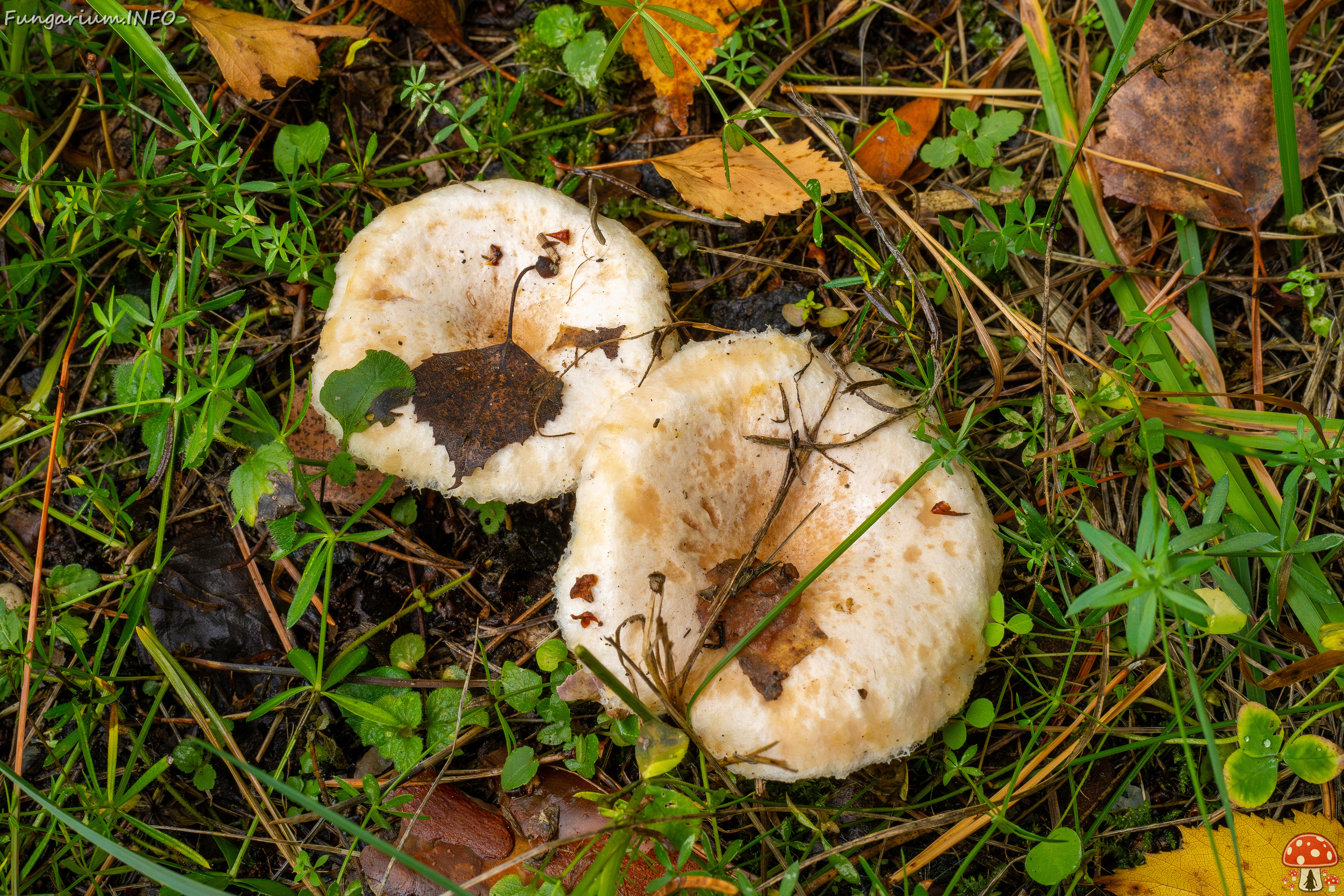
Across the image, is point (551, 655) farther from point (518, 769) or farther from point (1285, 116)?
point (1285, 116)

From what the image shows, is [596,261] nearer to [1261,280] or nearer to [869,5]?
[869,5]

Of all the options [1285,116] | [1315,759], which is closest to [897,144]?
[1285,116]

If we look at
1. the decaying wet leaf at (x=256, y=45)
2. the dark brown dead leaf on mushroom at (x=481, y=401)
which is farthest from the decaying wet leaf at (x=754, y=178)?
the decaying wet leaf at (x=256, y=45)

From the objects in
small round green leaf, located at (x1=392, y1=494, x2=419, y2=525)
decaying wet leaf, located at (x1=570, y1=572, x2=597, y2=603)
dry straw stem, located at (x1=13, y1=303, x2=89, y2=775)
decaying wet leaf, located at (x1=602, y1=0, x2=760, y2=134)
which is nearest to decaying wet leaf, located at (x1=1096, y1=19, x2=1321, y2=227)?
decaying wet leaf, located at (x1=602, y1=0, x2=760, y2=134)

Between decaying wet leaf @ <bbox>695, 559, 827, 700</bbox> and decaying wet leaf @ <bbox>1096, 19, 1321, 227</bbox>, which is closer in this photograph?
decaying wet leaf @ <bbox>695, 559, 827, 700</bbox>

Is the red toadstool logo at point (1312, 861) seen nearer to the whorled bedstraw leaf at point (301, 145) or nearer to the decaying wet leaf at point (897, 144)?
the decaying wet leaf at point (897, 144)

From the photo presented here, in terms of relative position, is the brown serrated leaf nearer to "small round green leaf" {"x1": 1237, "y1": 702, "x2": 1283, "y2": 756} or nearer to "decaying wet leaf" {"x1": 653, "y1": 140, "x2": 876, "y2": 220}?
"small round green leaf" {"x1": 1237, "y1": 702, "x2": 1283, "y2": 756}
